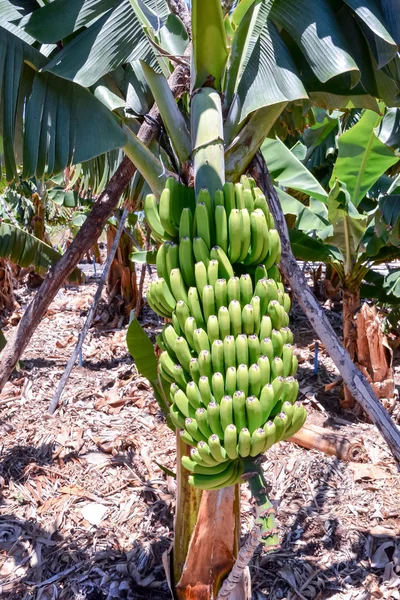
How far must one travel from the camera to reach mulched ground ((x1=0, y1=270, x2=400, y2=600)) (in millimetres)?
2332

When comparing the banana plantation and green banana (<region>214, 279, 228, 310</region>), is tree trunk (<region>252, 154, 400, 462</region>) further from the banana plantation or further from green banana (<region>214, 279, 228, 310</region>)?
green banana (<region>214, 279, 228, 310</region>)

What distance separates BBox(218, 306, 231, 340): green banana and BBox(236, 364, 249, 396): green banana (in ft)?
0.34

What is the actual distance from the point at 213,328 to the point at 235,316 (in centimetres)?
7

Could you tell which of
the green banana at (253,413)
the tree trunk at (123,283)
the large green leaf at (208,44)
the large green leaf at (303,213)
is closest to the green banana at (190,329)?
the green banana at (253,413)

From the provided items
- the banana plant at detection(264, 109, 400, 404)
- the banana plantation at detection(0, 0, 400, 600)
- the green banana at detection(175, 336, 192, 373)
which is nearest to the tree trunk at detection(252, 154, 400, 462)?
the banana plantation at detection(0, 0, 400, 600)

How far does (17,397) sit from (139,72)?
3206 millimetres

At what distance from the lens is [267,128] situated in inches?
67.7

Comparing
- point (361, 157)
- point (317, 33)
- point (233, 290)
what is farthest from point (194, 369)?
point (361, 157)

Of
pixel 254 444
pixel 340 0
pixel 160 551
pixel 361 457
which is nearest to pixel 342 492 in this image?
pixel 361 457

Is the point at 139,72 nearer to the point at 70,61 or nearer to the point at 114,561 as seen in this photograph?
the point at 70,61

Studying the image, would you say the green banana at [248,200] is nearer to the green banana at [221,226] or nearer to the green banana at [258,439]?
the green banana at [221,226]

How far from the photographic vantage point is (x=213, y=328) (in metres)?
1.30

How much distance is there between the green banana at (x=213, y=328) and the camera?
129 cm

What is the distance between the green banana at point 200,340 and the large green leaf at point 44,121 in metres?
0.79
